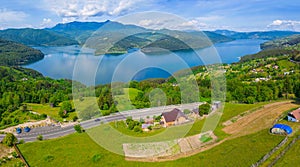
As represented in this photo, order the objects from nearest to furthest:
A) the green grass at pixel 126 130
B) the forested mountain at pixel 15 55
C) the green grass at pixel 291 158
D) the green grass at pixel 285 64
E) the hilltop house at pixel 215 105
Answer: the green grass at pixel 291 158 → the green grass at pixel 126 130 → the hilltop house at pixel 215 105 → the green grass at pixel 285 64 → the forested mountain at pixel 15 55

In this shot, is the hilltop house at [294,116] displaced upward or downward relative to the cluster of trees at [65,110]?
upward

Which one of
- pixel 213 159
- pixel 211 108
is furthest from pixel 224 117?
pixel 213 159

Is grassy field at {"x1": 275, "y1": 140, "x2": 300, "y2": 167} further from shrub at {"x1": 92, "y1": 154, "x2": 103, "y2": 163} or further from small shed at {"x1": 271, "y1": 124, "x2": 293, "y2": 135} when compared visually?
shrub at {"x1": 92, "y1": 154, "x2": 103, "y2": 163}

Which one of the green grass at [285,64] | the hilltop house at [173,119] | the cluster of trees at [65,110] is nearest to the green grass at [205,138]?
the hilltop house at [173,119]

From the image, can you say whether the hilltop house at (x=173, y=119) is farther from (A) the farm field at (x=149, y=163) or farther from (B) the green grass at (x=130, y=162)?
(B) the green grass at (x=130, y=162)

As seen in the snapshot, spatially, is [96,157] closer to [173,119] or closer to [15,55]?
[173,119]

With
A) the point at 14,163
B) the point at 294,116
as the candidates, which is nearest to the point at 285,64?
the point at 294,116
